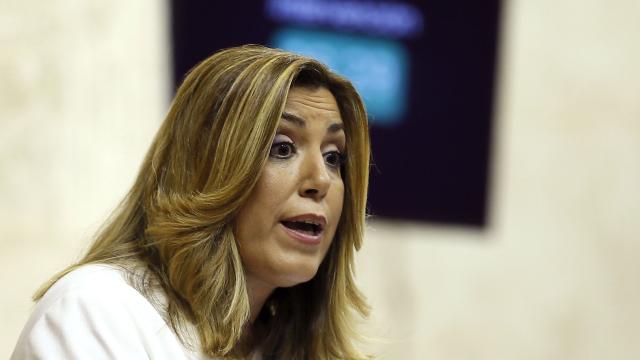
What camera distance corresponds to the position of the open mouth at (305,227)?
8.58ft

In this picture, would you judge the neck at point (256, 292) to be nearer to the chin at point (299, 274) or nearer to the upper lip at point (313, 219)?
the chin at point (299, 274)

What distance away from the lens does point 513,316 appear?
5.79 meters

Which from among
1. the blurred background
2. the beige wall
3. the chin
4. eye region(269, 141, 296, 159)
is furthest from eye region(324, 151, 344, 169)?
the blurred background

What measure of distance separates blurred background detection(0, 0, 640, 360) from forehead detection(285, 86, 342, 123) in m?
2.26

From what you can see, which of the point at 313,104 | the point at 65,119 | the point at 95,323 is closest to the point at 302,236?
the point at 313,104

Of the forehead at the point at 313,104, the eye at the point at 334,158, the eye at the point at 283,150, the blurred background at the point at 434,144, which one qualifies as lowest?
the blurred background at the point at 434,144

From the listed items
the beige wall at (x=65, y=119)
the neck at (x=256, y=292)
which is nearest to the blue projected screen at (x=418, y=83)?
the beige wall at (x=65, y=119)

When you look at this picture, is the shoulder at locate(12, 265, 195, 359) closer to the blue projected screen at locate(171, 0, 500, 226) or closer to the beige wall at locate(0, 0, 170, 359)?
the beige wall at locate(0, 0, 170, 359)

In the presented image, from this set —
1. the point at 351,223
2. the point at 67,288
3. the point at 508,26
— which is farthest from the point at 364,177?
the point at 508,26

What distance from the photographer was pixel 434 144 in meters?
5.52

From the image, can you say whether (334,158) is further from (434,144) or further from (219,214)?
(434,144)

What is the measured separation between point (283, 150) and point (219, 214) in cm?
20

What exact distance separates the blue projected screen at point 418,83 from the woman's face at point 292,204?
2600 mm

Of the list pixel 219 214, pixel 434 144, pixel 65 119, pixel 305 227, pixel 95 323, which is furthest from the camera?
pixel 434 144
